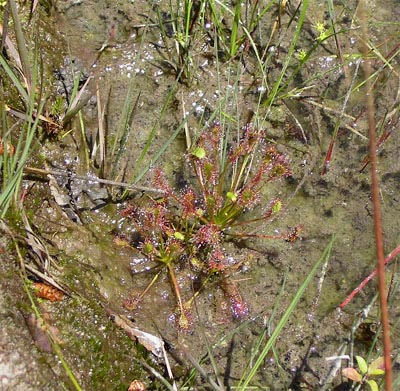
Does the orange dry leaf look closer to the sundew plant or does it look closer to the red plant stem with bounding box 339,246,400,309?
the sundew plant

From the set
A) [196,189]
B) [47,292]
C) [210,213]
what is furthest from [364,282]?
[47,292]

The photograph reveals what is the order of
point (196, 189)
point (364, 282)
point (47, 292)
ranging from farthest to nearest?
point (196, 189), point (364, 282), point (47, 292)

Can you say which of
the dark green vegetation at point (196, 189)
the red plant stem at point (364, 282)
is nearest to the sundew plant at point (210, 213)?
the dark green vegetation at point (196, 189)

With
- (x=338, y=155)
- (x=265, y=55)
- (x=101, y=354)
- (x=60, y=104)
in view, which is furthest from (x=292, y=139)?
(x=101, y=354)

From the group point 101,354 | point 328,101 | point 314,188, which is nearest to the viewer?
point 101,354

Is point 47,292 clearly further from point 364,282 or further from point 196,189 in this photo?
point 364,282

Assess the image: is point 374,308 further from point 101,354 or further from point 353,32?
point 353,32
